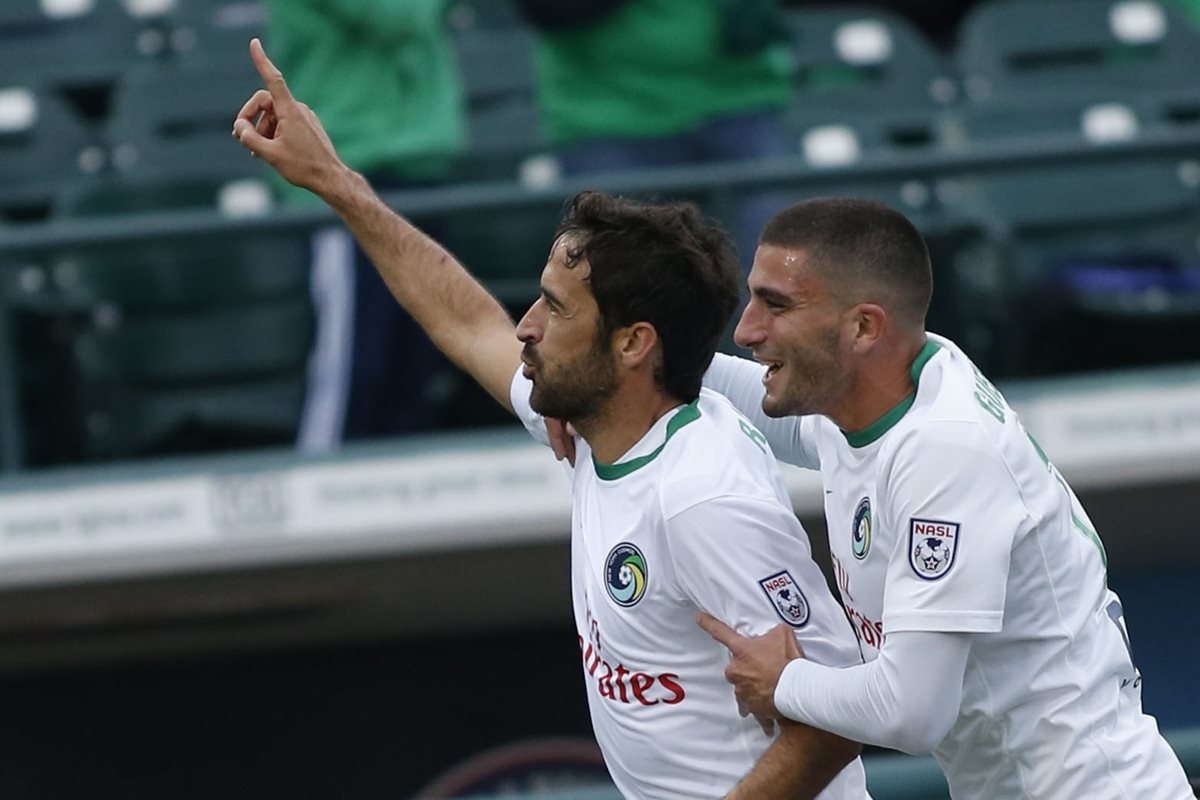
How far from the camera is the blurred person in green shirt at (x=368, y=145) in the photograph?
5.24 metres

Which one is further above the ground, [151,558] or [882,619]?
[882,619]

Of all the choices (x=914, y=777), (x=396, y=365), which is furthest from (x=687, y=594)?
(x=396, y=365)

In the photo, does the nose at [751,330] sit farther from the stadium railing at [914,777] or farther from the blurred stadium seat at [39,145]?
the blurred stadium seat at [39,145]

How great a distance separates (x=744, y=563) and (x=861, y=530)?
0.66ft

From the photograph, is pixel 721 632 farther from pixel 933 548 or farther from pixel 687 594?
pixel 933 548

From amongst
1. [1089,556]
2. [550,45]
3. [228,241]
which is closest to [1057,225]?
[550,45]

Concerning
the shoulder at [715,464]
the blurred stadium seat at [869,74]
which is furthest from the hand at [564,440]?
the blurred stadium seat at [869,74]

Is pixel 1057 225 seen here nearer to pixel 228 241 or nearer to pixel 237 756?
pixel 228 241

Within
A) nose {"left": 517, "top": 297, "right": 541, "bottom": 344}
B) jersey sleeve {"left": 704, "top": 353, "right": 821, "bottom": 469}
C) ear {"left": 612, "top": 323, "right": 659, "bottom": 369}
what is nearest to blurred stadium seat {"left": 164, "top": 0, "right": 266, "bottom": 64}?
jersey sleeve {"left": 704, "top": 353, "right": 821, "bottom": 469}

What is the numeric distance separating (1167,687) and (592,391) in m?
4.10

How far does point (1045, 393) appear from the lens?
532cm

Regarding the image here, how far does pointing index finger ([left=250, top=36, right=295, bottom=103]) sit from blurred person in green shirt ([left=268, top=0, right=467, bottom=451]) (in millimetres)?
2161

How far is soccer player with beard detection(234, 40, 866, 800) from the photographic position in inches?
101

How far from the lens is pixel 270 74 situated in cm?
298
